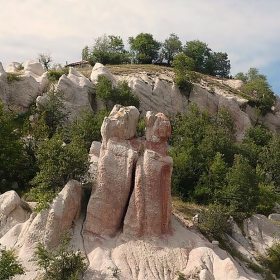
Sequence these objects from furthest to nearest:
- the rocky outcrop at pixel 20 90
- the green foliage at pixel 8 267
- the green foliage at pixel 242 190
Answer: the rocky outcrop at pixel 20 90, the green foliage at pixel 242 190, the green foliage at pixel 8 267

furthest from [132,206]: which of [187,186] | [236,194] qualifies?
[187,186]

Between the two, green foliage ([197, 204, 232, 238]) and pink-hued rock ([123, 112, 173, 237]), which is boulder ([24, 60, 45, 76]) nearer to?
green foliage ([197, 204, 232, 238])

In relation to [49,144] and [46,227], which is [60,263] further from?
[49,144]

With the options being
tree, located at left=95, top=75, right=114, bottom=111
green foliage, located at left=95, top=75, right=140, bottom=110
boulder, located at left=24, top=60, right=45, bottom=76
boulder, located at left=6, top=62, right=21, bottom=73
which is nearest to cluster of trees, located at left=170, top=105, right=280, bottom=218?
green foliage, located at left=95, top=75, right=140, bottom=110

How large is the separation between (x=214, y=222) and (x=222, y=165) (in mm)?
11763

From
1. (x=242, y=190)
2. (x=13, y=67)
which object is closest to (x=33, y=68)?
(x=13, y=67)

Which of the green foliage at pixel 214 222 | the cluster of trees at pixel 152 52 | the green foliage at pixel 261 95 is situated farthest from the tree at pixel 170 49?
the green foliage at pixel 214 222

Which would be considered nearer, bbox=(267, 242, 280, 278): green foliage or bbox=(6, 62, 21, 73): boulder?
bbox=(267, 242, 280, 278): green foliage

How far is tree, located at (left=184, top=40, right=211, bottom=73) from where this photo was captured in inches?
3605

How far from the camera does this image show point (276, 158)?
164ft

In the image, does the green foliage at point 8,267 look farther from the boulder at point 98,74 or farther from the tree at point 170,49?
the tree at point 170,49

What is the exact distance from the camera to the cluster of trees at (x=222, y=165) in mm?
36875

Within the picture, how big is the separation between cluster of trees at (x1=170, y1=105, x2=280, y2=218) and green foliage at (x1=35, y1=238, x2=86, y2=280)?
45.1 ft

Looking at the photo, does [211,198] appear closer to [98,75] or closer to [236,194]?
[236,194]
